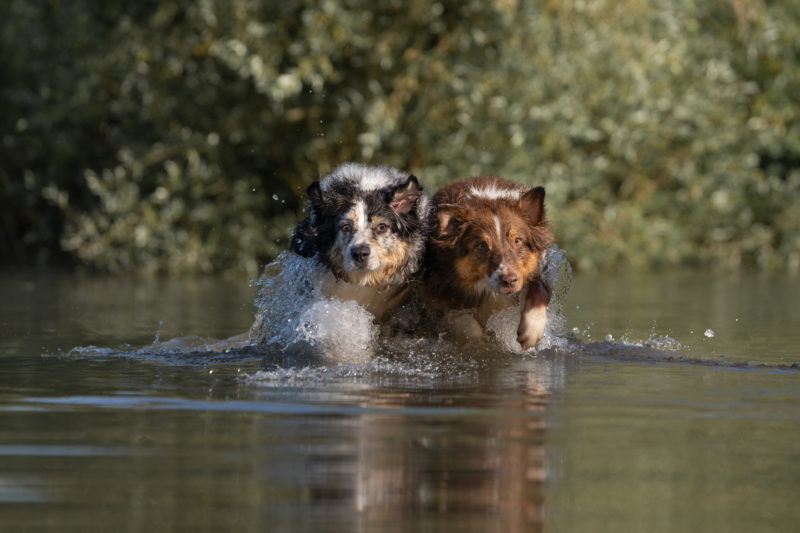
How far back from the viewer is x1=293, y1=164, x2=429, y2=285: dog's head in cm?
938

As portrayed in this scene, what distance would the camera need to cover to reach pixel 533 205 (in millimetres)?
9906

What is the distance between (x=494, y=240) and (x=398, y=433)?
339 centimetres

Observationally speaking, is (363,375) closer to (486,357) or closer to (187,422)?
(486,357)

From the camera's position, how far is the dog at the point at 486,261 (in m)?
9.48

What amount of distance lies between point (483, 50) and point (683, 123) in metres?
5.04

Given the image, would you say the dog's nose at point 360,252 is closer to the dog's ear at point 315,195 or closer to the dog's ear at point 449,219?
the dog's ear at point 315,195

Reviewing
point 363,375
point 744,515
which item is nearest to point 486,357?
point 363,375

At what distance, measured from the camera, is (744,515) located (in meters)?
4.78

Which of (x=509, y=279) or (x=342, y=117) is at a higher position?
(x=342, y=117)

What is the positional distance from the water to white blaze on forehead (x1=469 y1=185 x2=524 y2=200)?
1.03 metres

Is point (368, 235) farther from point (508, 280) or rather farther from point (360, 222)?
point (508, 280)

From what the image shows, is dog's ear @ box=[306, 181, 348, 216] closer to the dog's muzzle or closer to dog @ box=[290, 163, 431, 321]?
dog @ box=[290, 163, 431, 321]

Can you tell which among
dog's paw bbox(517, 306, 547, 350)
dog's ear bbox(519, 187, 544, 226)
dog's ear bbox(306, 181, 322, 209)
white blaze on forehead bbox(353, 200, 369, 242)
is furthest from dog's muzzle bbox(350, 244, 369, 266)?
dog's ear bbox(519, 187, 544, 226)

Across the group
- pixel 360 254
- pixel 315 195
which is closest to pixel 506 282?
pixel 360 254
